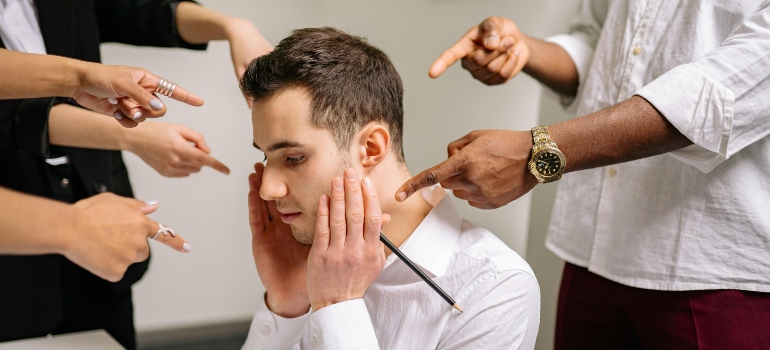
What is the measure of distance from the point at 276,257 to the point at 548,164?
2.11ft

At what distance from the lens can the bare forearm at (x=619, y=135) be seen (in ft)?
3.50

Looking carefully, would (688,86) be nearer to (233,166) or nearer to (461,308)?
(461,308)

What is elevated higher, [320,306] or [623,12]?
[623,12]

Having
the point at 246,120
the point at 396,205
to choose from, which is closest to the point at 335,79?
the point at 396,205

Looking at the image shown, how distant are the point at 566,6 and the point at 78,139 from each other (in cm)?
145

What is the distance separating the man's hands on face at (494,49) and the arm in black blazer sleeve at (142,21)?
701mm

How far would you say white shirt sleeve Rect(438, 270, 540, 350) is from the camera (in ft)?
3.63

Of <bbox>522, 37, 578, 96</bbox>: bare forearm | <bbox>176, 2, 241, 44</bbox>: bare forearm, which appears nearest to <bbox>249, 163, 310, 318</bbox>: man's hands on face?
<bbox>176, 2, 241, 44</bbox>: bare forearm

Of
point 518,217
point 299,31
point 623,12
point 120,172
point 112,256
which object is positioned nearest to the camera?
point 112,256

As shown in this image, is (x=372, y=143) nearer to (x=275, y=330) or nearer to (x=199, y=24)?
(x=275, y=330)

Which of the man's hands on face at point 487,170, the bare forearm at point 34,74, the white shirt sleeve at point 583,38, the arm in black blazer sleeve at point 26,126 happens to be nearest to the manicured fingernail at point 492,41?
the white shirt sleeve at point 583,38

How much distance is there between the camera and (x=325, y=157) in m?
1.16

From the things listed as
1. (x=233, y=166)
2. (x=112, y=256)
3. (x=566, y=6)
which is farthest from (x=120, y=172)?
(x=566, y=6)

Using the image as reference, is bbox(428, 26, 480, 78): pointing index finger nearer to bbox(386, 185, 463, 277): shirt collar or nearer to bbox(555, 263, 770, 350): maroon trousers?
bbox(386, 185, 463, 277): shirt collar
